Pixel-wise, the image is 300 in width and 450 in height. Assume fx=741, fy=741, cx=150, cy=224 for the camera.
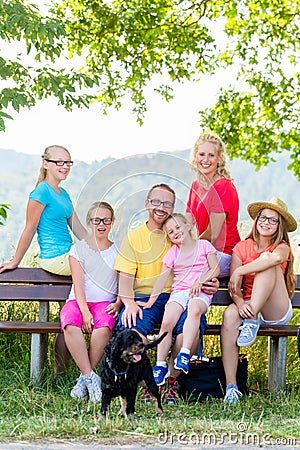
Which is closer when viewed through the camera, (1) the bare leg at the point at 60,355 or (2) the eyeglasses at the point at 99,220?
(2) the eyeglasses at the point at 99,220

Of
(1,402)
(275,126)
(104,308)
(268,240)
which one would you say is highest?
(275,126)

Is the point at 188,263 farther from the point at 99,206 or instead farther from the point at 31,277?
the point at 31,277

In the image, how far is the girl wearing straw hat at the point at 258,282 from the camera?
4820 mm

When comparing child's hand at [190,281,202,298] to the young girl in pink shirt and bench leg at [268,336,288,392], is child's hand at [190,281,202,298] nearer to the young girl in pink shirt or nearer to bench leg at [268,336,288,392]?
the young girl in pink shirt

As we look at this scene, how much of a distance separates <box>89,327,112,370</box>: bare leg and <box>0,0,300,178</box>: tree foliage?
8.21 feet

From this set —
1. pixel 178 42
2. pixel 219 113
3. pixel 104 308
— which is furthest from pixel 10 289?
pixel 219 113

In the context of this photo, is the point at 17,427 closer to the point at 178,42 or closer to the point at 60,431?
the point at 60,431

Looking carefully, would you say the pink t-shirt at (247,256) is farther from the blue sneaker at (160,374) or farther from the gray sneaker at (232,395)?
the blue sneaker at (160,374)

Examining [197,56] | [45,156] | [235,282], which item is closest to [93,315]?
[235,282]

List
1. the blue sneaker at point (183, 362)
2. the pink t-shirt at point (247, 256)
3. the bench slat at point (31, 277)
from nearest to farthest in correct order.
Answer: the blue sneaker at point (183, 362) < the pink t-shirt at point (247, 256) < the bench slat at point (31, 277)

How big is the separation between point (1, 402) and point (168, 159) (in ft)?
5.94

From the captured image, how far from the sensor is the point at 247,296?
16.5 ft

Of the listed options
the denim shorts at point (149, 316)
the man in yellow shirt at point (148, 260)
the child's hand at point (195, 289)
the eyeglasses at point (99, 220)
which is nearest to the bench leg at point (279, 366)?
the man in yellow shirt at point (148, 260)

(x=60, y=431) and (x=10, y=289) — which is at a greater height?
(x=10, y=289)
